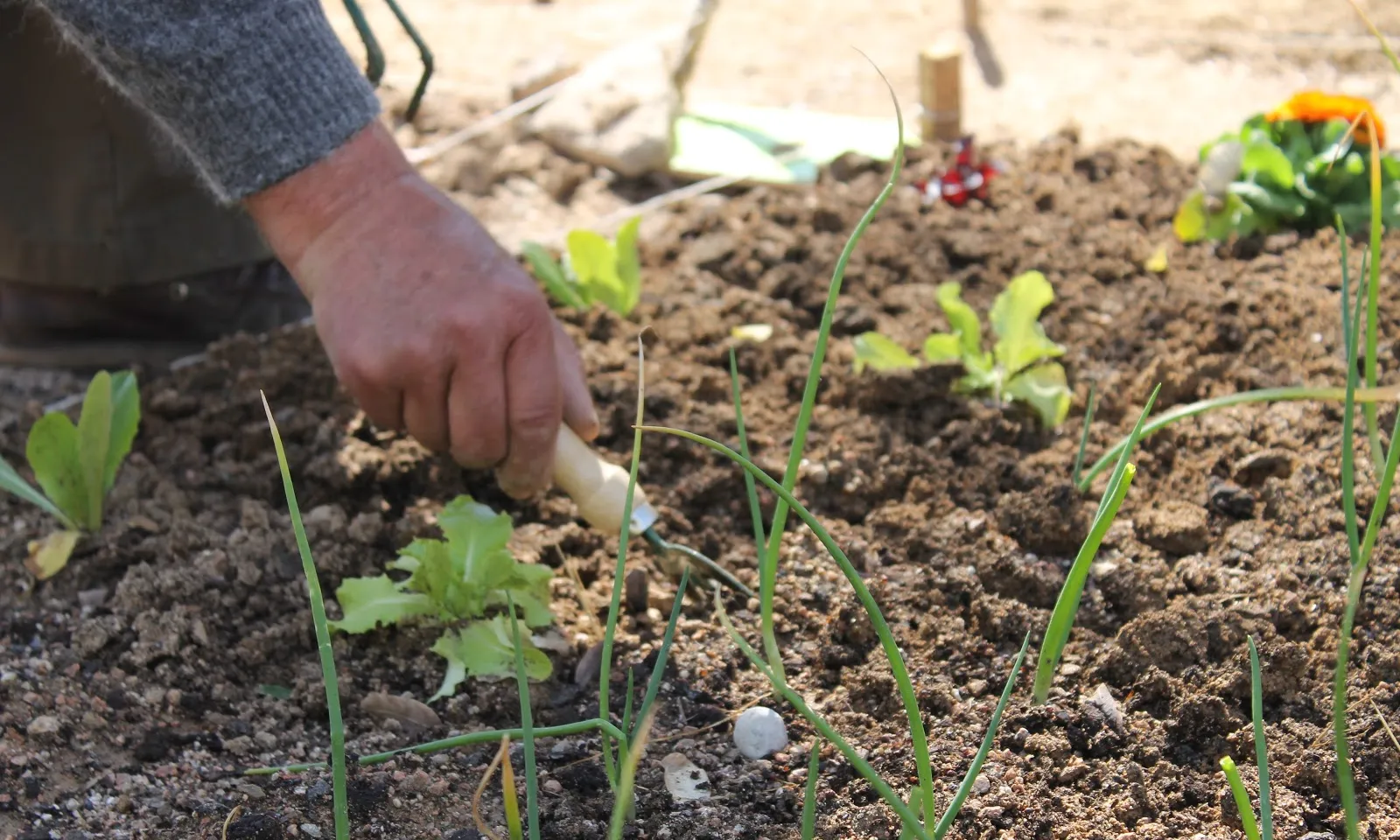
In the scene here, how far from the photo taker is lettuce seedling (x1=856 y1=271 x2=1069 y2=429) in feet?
5.97

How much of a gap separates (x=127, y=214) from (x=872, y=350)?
4.21ft

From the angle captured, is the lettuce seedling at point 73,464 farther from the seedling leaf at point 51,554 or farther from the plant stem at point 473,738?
the plant stem at point 473,738

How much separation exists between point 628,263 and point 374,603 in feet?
2.76

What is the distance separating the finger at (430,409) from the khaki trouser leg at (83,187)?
0.87 metres

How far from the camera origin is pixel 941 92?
273 cm

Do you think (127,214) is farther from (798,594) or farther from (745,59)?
(745,59)

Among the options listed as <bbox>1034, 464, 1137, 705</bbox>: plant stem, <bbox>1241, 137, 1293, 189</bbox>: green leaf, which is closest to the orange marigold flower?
<bbox>1241, 137, 1293, 189</bbox>: green leaf

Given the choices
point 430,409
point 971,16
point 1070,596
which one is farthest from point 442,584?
point 971,16

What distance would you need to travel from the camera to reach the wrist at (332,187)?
145 cm

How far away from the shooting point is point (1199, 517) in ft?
5.21

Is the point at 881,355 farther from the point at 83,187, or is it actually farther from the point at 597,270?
the point at 83,187

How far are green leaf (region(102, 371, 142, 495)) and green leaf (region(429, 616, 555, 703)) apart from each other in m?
0.53

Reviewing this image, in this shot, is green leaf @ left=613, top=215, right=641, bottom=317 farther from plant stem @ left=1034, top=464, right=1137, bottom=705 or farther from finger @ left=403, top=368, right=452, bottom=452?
plant stem @ left=1034, top=464, right=1137, bottom=705

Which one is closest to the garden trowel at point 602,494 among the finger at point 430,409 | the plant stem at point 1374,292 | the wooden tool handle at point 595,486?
the wooden tool handle at point 595,486
